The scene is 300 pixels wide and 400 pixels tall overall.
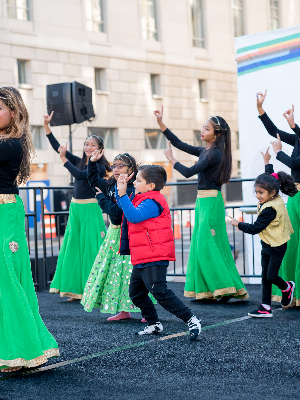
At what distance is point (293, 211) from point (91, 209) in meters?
2.13

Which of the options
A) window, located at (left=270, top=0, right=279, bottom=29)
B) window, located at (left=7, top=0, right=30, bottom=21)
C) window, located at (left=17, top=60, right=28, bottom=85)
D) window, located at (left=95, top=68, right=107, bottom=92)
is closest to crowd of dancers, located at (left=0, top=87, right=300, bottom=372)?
window, located at (left=17, top=60, right=28, bottom=85)

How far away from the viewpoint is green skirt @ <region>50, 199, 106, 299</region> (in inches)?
248

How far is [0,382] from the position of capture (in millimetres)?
3268

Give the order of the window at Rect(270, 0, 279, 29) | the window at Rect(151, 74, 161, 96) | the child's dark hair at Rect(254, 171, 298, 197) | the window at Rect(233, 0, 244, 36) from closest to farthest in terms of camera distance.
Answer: the child's dark hair at Rect(254, 171, 298, 197) → the window at Rect(151, 74, 161, 96) → the window at Rect(233, 0, 244, 36) → the window at Rect(270, 0, 279, 29)

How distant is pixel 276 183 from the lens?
16.4 feet

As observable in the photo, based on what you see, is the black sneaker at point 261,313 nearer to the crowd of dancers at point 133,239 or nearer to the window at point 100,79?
the crowd of dancers at point 133,239

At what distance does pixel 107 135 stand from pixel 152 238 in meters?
18.7

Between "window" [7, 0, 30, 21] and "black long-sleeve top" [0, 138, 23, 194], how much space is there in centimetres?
1769

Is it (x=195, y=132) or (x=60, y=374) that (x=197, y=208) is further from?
(x=195, y=132)

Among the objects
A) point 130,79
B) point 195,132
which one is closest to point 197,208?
point 130,79

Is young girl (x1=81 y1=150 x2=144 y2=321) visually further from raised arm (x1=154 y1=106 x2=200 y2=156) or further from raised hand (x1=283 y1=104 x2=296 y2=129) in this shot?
raised hand (x1=283 y1=104 x2=296 y2=129)

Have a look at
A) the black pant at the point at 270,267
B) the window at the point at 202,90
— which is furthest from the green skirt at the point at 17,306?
the window at the point at 202,90

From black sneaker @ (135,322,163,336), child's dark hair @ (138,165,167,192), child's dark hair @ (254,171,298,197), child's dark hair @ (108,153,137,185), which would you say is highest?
child's dark hair @ (108,153,137,185)

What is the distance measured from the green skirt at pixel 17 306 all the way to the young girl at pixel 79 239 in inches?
111
